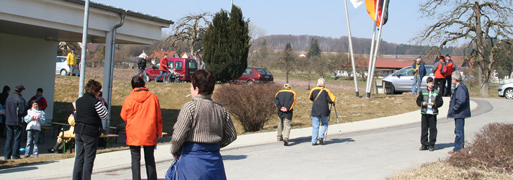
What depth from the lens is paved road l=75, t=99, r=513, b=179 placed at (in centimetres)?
814

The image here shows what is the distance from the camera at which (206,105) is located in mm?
4402

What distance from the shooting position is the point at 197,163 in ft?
14.1

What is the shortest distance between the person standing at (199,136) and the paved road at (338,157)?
3.54m

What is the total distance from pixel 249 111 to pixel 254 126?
62 cm

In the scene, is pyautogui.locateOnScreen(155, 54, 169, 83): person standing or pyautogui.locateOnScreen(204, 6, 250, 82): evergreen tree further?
pyautogui.locateOnScreen(155, 54, 169, 83): person standing

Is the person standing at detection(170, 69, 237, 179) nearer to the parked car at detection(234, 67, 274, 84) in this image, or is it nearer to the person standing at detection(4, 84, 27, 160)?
the person standing at detection(4, 84, 27, 160)

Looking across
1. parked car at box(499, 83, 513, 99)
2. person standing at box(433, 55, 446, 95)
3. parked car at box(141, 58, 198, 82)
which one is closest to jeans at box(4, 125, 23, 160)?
person standing at box(433, 55, 446, 95)

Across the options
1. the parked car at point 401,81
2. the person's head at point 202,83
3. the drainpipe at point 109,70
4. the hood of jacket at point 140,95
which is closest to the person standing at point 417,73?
the parked car at point 401,81

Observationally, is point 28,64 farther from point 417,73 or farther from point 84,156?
point 417,73

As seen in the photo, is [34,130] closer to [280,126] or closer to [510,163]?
[280,126]

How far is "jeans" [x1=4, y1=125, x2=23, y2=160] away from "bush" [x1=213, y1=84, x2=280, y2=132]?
755 centimetres

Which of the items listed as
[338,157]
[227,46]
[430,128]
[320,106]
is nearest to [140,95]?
[338,157]

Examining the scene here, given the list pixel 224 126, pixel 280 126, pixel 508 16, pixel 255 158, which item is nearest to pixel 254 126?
pixel 280 126

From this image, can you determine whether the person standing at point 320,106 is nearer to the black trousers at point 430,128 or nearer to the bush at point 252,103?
the black trousers at point 430,128
